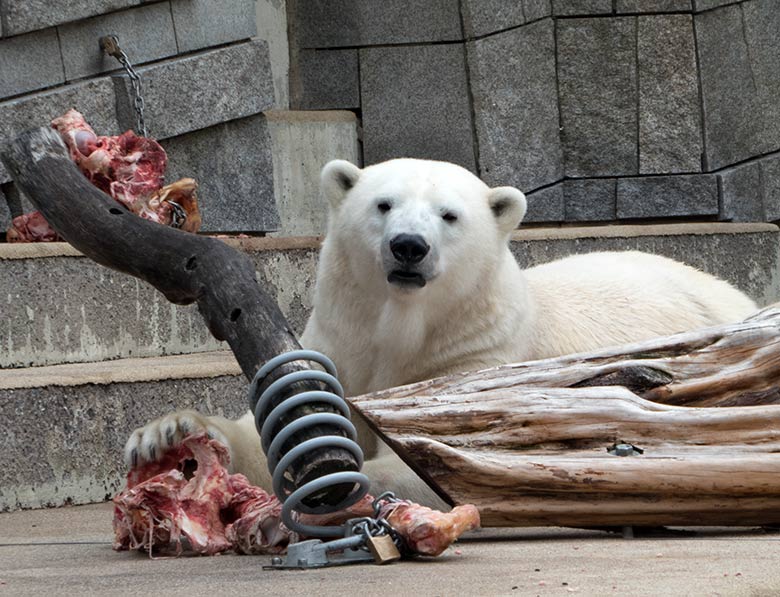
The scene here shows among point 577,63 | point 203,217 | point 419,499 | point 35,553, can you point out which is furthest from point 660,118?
point 35,553

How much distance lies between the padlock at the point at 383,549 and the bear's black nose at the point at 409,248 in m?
0.88

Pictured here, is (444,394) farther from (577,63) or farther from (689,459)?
(577,63)

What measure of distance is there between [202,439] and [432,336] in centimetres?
68

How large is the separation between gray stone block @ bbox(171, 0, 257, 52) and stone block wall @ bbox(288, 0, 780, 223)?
65cm

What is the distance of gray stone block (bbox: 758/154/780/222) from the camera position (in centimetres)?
664

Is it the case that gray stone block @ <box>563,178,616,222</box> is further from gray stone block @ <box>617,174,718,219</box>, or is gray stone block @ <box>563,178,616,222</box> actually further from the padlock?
the padlock

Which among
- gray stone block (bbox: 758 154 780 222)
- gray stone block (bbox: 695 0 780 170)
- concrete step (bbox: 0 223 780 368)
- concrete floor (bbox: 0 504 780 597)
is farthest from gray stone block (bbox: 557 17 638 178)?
concrete floor (bbox: 0 504 780 597)

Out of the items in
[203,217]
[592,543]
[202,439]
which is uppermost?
[203,217]

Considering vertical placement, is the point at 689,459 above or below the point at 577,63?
below

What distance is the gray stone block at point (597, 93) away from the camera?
20.8 ft

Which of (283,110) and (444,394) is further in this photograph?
(283,110)

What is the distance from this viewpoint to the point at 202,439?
9.55ft

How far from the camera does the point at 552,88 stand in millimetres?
6371

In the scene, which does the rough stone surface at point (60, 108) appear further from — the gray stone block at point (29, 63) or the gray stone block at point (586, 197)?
the gray stone block at point (586, 197)
